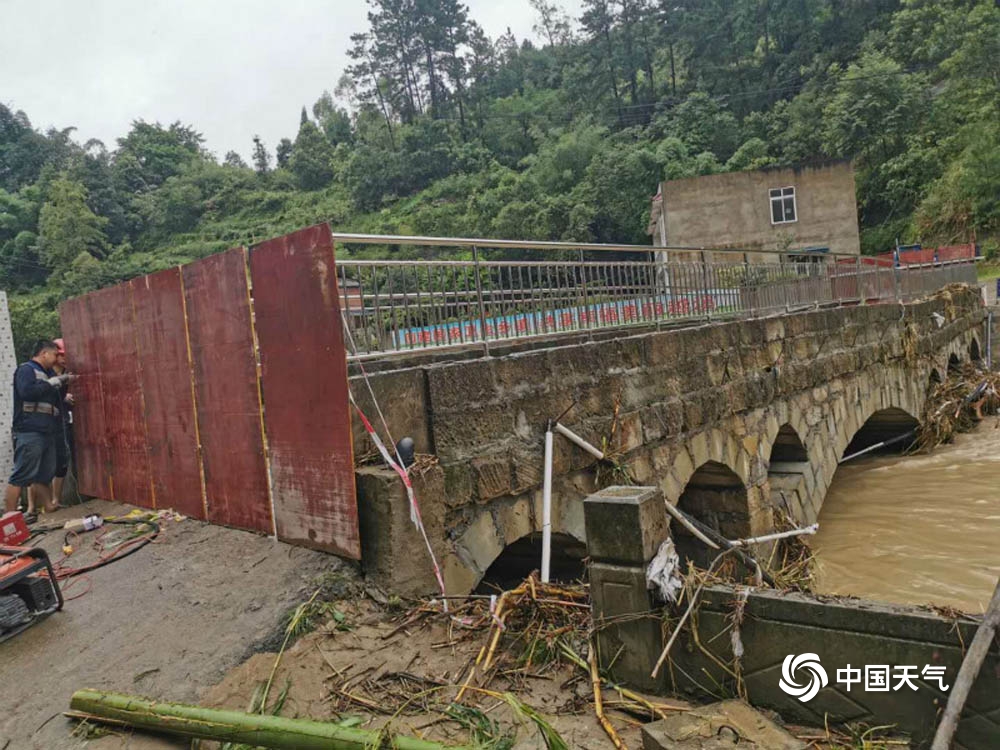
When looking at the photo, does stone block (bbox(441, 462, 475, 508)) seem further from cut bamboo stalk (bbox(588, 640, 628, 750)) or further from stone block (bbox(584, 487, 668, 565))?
cut bamboo stalk (bbox(588, 640, 628, 750))

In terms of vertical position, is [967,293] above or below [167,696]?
above

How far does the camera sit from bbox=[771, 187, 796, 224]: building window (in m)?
28.0

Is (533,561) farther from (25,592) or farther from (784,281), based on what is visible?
(784,281)

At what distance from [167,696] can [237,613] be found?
616mm

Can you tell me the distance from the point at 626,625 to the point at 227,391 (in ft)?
9.88

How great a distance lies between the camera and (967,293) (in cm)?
1717

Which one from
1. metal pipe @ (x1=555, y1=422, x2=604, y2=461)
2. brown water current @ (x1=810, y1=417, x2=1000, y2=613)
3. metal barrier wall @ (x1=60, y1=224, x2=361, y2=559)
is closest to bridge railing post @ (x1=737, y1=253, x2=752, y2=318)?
brown water current @ (x1=810, y1=417, x2=1000, y2=613)

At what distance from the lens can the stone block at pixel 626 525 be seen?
3238mm

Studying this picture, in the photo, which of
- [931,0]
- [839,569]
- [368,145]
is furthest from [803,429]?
[368,145]

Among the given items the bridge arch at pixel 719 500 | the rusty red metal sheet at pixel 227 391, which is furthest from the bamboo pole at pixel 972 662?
the bridge arch at pixel 719 500

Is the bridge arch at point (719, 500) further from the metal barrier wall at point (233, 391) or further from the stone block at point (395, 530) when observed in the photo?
the metal barrier wall at point (233, 391)

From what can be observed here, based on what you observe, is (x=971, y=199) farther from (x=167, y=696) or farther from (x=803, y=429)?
(x=167, y=696)

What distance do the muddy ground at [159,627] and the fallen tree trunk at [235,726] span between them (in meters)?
0.13

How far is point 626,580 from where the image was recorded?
3.30 meters
